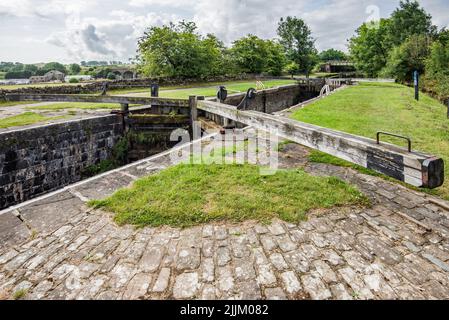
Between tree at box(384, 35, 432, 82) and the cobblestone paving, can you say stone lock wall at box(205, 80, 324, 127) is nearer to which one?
the cobblestone paving

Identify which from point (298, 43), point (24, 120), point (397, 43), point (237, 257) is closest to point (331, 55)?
point (298, 43)

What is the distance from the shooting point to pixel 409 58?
28.0m

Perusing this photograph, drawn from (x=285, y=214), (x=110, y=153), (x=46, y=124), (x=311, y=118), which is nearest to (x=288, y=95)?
(x=311, y=118)

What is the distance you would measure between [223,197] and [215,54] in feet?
81.8

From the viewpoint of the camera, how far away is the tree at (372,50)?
38281 millimetres

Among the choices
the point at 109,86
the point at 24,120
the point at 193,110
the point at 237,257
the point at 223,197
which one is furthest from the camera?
the point at 109,86

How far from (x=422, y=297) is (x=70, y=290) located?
2849 mm

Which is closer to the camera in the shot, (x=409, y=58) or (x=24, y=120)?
(x=24, y=120)

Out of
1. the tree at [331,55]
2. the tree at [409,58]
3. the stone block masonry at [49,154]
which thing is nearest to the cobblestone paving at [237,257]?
the stone block masonry at [49,154]

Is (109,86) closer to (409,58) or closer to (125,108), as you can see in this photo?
(125,108)

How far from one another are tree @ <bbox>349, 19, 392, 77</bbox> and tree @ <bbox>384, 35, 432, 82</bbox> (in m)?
9.21

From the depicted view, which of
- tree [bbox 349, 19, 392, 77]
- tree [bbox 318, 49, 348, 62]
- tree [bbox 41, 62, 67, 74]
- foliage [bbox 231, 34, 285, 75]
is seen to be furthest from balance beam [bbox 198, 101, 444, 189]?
tree [bbox 318, 49, 348, 62]

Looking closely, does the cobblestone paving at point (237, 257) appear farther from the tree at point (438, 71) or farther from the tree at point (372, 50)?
the tree at point (372, 50)

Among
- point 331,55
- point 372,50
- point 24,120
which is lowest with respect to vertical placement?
point 24,120
